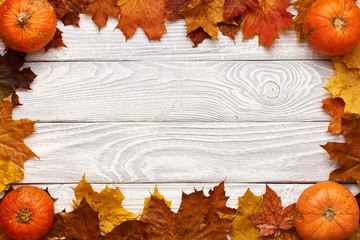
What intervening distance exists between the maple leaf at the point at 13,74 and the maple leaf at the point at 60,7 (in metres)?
0.20

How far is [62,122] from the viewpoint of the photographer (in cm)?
154

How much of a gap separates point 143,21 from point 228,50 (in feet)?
1.09

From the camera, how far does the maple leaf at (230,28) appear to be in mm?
1550

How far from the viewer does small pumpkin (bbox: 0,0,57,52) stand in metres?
1.41

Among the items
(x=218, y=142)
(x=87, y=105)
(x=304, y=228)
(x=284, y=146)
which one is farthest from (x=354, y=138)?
(x=87, y=105)

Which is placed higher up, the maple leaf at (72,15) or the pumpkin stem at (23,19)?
the maple leaf at (72,15)

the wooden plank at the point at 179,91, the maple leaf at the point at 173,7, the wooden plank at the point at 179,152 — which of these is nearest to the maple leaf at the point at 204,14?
the maple leaf at the point at 173,7

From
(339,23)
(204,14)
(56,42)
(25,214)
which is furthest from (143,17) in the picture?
(25,214)

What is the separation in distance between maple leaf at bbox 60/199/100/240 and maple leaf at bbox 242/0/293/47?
862 millimetres

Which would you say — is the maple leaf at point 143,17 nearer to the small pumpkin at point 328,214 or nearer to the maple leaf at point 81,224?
the maple leaf at point 81,224

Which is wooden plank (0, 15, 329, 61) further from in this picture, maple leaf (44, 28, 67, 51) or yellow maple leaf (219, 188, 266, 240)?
yellow maple leaf (219, 188, 266, 240)

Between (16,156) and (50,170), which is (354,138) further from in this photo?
(16,156)

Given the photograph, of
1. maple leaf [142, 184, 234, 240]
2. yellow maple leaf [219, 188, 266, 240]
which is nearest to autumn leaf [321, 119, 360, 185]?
yellow maple leaf [219, 188, 266, 240]

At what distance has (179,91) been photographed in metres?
1.55
